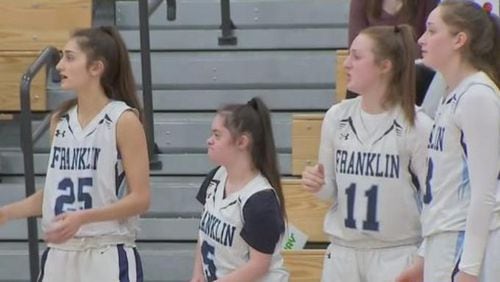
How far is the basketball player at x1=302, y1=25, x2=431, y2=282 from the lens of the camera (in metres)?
4.39

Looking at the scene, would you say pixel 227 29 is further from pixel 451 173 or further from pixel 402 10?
pixel 451 173

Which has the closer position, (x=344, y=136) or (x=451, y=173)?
(x=451, y=173)

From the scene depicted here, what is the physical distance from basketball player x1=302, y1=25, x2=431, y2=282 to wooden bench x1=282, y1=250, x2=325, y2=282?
1.07 meters

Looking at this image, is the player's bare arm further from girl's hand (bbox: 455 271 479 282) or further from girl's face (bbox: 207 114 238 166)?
girl's hand (bbox: 455 271 479 282)

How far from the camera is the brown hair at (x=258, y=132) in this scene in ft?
14.9

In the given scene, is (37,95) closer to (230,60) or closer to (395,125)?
(230,60)

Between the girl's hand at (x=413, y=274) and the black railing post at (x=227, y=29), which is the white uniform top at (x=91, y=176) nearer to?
the girl's hand at (x=413, y=274)

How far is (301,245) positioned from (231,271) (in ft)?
4.50

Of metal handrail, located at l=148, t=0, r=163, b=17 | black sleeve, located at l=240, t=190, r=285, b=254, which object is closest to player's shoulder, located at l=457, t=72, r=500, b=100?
black sleeve, located at l=240, t=190, r=285, b=254

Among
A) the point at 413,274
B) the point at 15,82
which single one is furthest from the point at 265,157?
the point at 15,82

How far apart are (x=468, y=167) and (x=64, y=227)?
1283mm

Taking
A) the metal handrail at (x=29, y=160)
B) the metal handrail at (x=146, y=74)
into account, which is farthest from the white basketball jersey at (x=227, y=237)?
the metal handrail at (x=146, y=74)

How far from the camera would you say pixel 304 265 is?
5590mm

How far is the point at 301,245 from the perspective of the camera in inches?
228
